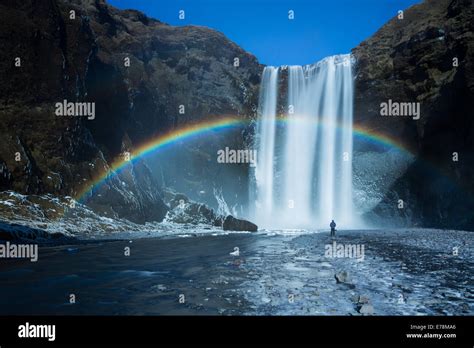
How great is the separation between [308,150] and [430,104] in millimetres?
22017

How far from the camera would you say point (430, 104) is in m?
50.7

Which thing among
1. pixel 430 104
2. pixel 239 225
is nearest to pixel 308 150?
pixel 430 104

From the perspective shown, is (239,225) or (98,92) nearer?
(239,225)

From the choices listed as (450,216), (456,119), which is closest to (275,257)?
(450,216)

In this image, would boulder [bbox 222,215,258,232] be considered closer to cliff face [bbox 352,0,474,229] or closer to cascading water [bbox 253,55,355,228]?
cascading water [bbox 253,55,355,228]

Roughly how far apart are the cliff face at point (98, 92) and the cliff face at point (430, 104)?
25.5m

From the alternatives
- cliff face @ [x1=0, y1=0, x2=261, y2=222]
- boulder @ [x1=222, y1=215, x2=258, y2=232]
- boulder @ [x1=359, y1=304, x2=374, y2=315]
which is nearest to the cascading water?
cliff face @ [x1=0, y1=0, x2=261, y2=222]

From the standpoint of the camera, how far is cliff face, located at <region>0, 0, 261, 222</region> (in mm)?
36219

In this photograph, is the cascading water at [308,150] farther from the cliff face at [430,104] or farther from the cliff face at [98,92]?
the cliff face at [98,92]

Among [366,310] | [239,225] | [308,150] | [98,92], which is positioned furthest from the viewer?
[308,150]

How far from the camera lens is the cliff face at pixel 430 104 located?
44406 mm

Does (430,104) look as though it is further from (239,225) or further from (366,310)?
(366,310)

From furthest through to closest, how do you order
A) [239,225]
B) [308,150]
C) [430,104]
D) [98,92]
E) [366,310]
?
[308,150]
[430,104]
[98,92]
[239,225]
[366,310]

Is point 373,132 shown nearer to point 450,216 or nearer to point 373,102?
point 373,102
